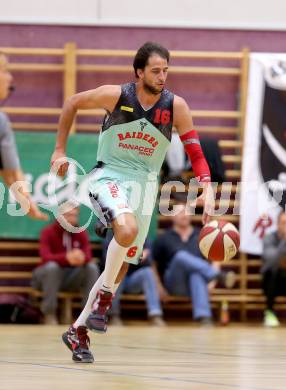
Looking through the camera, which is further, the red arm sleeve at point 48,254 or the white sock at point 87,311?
the red arm sleeve at point 48,254

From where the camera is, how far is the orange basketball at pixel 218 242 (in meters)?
6.34

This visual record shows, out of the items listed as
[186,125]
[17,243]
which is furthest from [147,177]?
[17,243]

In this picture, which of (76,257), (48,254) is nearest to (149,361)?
(76,257)

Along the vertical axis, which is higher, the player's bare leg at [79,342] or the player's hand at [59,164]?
the player's hand at [59,164]

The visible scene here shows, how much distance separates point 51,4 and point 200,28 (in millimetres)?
1913

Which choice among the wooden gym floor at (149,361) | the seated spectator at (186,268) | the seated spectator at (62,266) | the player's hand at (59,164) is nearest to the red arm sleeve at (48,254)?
the seated spectator at (62,266)

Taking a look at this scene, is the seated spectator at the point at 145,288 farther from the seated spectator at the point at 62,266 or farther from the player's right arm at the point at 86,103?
the player's right arm at the point at 86,103

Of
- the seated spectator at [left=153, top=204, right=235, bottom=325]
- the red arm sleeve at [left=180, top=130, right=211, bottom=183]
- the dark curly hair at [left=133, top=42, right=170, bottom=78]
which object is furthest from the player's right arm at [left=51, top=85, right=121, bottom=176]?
the seated spectator at [left=153, top=204, right=235, bottom=325]

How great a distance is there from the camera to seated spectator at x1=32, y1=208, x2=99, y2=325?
1151 cm

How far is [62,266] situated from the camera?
460 inches

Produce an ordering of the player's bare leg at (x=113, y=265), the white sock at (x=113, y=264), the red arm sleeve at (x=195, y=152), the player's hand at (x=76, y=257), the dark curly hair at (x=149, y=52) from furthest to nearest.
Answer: the player's hand at (x=76, y=257) < the red arm sleeve at (x=195, y=152) < the dark curly hair at (x=149, y=52) < the white sock at (x=113, y=264) < the player's bare leg at (x=113, y=265)

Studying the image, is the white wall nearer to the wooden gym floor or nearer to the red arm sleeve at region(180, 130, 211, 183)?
the wooden gym floor

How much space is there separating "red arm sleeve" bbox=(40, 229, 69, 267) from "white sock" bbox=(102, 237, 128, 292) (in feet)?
18.1

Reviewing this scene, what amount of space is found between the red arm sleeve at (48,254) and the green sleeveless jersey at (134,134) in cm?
531
